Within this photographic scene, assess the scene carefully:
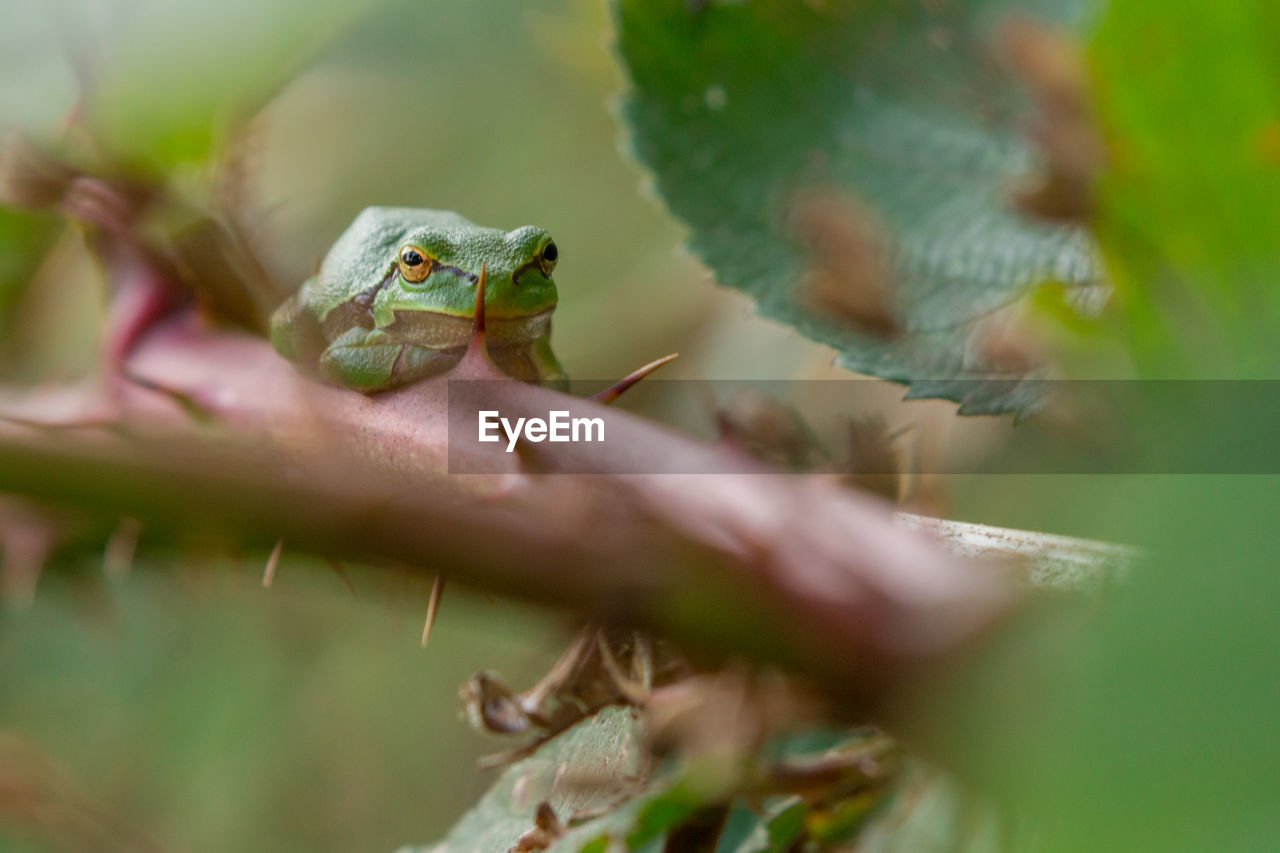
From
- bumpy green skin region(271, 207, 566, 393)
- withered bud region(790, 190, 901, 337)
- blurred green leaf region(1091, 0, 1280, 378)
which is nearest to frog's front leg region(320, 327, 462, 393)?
bumpy green skin region(271, 207, 566, 393)

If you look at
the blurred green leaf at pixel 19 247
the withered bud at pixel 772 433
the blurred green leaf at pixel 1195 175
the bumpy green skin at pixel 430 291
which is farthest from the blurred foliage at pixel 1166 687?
A: the blurred green leaf at pixel 19 247

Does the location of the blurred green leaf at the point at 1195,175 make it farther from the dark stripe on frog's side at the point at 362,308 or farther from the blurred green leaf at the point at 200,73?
the blurred green leaf at the point at 200,73

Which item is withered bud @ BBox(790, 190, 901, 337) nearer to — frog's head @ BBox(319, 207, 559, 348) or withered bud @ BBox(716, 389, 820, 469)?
withered bud @ BBox(716, 389, 820, 469)

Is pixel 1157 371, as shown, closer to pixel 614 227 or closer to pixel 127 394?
pixel 127 394

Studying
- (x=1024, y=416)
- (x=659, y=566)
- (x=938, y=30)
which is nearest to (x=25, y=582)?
(x=659, y=566)

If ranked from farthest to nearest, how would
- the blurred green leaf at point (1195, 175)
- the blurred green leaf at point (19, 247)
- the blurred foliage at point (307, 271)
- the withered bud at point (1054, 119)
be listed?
the blurred foliage at point (307, 271), the blurred green leaf at point (19, 247), the withered bud at point (1054, 119), the blurred green leaf at point (1195, 175)

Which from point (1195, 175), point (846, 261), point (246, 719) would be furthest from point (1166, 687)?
point (246, 719)

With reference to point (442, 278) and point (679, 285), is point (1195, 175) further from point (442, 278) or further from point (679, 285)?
point (679, 285)
